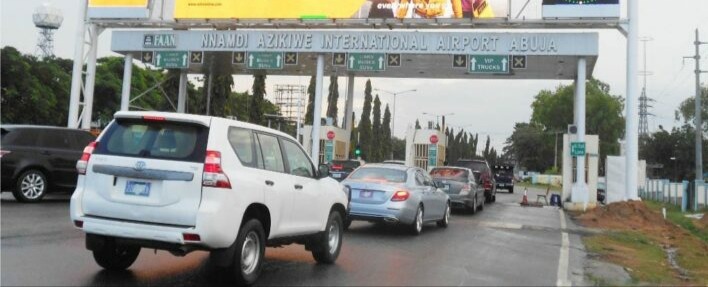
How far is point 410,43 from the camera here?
2514 cm

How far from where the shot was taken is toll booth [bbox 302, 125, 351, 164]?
1357 inches

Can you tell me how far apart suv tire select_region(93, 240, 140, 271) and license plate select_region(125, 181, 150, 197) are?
2.62 feet

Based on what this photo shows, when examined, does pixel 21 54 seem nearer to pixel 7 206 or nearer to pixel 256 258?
pixel 7 206

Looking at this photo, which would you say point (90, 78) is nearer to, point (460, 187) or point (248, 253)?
point (460, 187)

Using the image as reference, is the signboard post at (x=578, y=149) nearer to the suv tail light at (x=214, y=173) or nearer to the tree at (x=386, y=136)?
the suv tail light at (x=214, y=173)

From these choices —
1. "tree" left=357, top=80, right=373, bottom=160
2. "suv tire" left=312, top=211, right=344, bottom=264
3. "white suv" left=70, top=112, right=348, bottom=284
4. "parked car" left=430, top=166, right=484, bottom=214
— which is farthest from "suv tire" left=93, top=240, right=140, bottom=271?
"tree" left=357, top=80, right=373, bottom=160

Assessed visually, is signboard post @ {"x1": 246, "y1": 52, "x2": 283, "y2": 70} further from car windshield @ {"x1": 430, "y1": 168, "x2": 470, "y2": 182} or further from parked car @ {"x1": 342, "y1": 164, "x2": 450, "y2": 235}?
parked car @ {"x1": 342, "y1": 164, "x2": 450, "y2": 235}

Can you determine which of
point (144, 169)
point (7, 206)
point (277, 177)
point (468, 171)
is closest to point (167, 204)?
point (144, 169)

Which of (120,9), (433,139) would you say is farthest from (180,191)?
(433,139)

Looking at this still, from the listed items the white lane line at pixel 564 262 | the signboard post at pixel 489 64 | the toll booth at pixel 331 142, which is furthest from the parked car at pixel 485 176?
the white lane line at pixel 564 262

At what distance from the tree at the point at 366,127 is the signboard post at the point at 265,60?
170 feet

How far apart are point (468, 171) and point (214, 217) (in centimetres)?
1610

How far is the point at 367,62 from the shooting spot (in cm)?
2575

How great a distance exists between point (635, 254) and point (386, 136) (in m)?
79.7
